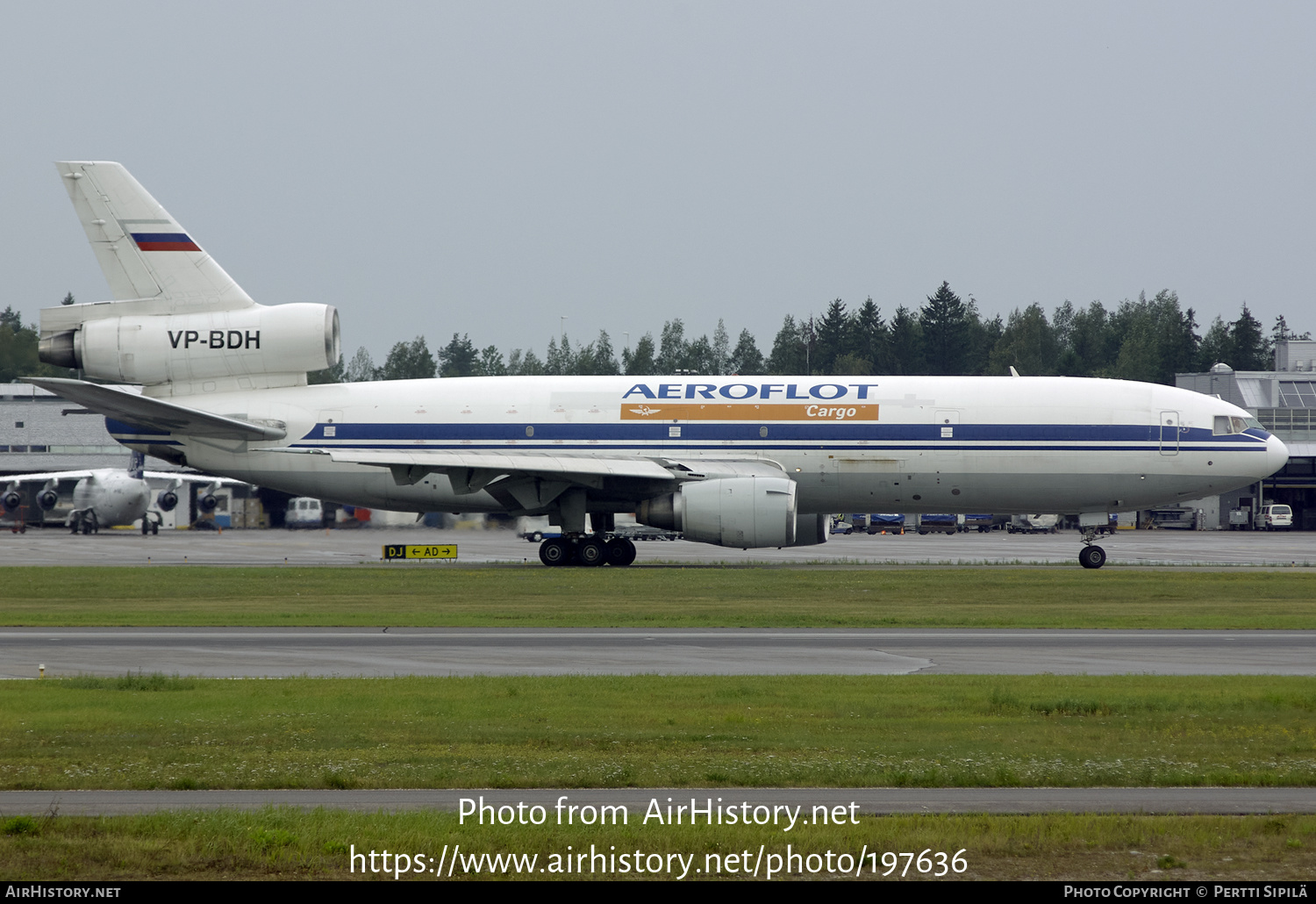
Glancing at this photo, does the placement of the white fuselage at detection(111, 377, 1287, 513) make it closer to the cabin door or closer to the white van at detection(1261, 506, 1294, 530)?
the cabin door

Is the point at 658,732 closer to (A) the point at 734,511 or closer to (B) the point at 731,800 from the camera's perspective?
(B) the point at 731,800

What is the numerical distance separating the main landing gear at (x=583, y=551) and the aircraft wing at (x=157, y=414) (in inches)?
338

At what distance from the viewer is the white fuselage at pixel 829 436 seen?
36000mm

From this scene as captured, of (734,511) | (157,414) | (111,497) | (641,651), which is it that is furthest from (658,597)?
(111,497)

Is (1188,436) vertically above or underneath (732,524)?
above

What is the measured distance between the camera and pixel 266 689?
1512 centimetres

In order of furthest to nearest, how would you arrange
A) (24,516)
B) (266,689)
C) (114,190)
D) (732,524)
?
1. (24,516)
2. (114,190)
3. (732,524)
4. (266,689)

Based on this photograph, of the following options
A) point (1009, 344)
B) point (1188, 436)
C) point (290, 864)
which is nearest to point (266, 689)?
point (290, 864)

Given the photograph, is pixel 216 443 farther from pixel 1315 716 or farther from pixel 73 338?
pixel 1315 716

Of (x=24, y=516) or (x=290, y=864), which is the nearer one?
(x=290, y=864)

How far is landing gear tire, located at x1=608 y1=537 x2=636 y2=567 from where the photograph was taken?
37219 mm

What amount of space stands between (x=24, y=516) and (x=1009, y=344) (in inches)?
3998

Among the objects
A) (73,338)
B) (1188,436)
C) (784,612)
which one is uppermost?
(73,338)

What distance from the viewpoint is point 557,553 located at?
3706 centimetres
